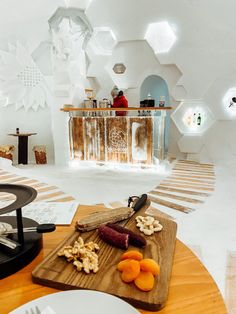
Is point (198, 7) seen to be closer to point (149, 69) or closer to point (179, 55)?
point (179, 55)

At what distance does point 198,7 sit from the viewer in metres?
5.15

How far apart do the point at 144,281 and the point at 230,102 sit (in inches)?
213

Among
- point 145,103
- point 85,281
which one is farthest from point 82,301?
point 145,103

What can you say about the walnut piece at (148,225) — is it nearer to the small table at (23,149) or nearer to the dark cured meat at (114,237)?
the dark cured meat at (114,237)

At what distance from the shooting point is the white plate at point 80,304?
21.3 inches

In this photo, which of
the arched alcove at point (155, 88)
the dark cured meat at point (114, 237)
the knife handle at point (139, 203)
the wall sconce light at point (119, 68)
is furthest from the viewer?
the arched alcove at point (155, 88)

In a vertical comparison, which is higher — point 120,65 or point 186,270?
point 120,65

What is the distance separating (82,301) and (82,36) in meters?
5.64

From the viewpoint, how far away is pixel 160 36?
5648 mm

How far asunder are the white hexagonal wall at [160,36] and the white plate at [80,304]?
18.9 feet

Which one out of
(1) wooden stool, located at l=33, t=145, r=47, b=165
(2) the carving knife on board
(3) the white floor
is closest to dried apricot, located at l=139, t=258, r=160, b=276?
(2) the carving knife on board

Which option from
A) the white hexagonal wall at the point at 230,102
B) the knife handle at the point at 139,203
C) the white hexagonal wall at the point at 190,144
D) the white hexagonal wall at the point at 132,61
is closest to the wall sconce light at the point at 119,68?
the white hexagonal wall at the point at 132,61

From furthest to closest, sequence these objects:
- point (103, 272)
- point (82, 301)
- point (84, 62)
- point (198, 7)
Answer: point (84, 62) < point (198, 7) < point (103, 272) < point (82, 301)

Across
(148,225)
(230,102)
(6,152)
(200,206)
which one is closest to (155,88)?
(230,102)
